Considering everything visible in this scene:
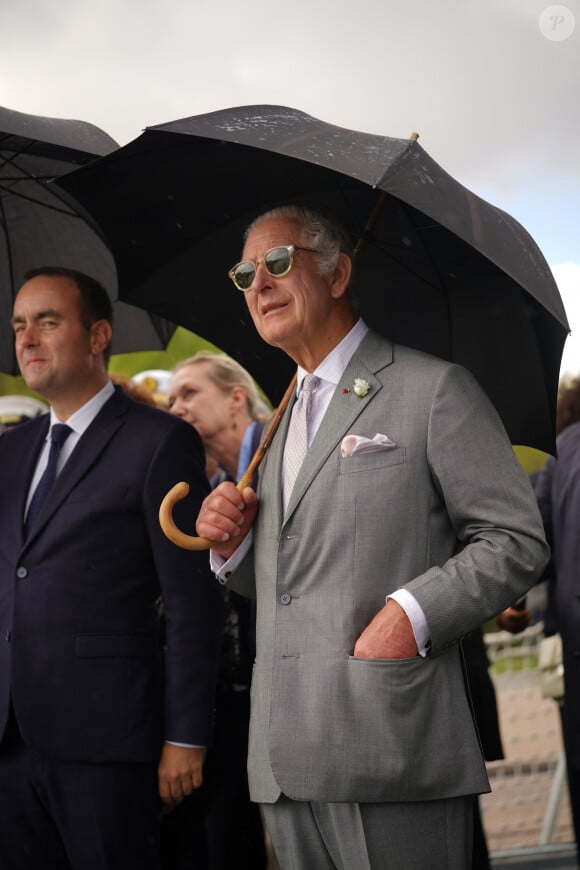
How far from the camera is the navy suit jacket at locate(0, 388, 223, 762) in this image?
3279 millimetres

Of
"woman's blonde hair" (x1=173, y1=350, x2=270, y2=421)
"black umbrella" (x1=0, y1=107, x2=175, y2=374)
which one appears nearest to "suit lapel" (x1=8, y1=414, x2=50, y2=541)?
"black umbrella" (x1=0, y1=107, x2=175, y2=374)

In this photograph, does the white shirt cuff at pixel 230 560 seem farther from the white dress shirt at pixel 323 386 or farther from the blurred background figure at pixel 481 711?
the blurred background figure at pixel 481 711

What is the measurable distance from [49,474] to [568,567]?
2216 millimetres

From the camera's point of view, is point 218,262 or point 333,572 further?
point 218,262

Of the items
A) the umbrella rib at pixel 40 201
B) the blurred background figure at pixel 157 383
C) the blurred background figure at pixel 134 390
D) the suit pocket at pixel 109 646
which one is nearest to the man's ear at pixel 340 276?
the suit pocket at pixel 109 646

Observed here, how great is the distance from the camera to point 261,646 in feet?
9.11

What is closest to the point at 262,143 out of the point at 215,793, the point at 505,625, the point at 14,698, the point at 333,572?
the point at 333,572

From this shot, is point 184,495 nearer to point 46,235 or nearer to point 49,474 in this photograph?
point 49,474

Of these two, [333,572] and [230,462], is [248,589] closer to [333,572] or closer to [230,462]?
[333,572]

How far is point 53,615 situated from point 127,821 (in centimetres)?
63

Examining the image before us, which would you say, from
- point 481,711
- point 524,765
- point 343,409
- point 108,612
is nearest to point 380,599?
point 343,409

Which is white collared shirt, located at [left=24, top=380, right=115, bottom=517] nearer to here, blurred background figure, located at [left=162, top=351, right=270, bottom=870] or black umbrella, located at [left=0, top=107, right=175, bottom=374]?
black umbrella, located at [left=0, top=107, right=175, bottom=374]

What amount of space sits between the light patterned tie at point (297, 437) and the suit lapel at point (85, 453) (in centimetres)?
79

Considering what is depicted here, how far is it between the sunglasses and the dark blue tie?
3.18 feet
